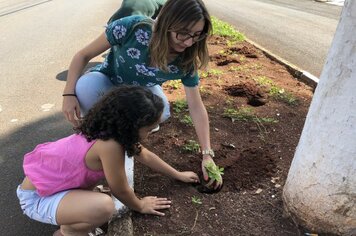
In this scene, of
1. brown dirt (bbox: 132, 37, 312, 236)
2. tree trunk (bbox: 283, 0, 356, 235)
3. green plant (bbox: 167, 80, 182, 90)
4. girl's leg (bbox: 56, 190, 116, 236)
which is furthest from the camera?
green plant (bbox: 167, 80, 182, 90)

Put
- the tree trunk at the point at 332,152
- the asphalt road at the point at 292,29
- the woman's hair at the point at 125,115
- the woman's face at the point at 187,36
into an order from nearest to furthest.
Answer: the tree trunk at the point at 332,152, the woman's hair at the point at 125,115, the woman's face at the point at 187,36, the asphalt road at the point at 292,29

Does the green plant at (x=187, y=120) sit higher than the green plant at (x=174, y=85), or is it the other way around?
the green plant at (x=187, y=120)

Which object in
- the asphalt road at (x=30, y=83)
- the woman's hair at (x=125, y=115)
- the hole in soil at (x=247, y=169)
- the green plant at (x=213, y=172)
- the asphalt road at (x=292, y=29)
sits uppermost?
the woman's hair at (x=125, y=115)

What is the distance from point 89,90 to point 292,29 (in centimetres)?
820

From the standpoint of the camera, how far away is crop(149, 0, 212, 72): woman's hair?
6.97 feet

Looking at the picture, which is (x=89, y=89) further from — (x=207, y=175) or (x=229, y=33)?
(x=229, y=33)

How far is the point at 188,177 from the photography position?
264 centimetres

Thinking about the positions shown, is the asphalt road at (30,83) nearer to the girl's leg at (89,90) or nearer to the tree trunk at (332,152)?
the girl's leg at (89,90)

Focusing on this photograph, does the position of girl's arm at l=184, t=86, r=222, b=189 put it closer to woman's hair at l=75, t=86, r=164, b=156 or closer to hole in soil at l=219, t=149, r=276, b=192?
hole in soil at l=219, t=149, r=276, b=192

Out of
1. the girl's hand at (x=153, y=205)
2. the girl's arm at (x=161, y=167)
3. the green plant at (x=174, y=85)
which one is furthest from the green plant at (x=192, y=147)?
the green plant at (x=174, y=85)

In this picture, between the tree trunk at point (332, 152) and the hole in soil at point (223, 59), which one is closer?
the tree trunk at point (332, 152)

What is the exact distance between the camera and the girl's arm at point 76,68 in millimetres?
2543

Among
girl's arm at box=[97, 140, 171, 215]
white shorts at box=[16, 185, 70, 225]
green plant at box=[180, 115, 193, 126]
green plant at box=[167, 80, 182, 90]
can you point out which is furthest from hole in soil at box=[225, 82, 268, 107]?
white shorts at box=[16, 185, 70, 225]

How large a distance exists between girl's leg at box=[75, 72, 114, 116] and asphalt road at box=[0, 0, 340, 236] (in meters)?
0.87
